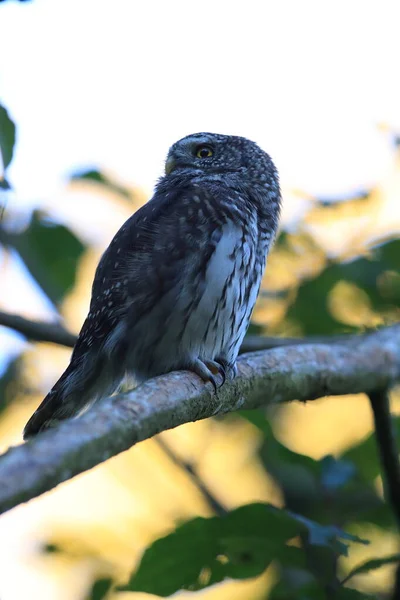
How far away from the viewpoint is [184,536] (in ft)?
8.82

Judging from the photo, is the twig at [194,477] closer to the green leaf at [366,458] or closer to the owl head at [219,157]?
the green leaf at [366,458]

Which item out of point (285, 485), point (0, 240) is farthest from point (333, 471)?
point (0, 240)

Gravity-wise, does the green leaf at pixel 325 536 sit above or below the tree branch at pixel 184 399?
below

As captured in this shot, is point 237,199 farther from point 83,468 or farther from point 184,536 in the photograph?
point 83,468

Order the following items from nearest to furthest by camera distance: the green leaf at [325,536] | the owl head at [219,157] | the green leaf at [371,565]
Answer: the green leaf at [325,536], the green leaf at [371,565], the owl head at [219,157]

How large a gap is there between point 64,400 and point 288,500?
3.79 ft

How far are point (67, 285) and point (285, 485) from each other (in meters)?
1.52

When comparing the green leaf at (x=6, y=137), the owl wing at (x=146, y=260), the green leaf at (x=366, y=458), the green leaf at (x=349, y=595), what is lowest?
the green leaf at (x=366, y=458)

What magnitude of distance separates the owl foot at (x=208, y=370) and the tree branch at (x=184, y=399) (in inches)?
1.7

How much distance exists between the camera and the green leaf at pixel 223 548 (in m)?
2.68

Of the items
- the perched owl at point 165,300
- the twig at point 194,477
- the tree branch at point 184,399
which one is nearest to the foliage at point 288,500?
the tree branch at point 184,399

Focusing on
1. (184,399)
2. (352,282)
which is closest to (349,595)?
(184,399)

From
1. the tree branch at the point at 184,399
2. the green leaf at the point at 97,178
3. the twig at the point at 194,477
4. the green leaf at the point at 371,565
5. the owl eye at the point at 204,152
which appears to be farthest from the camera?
the owl eye at the point at 204,152

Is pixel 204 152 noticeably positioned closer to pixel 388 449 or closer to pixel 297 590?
pixel 388 449
